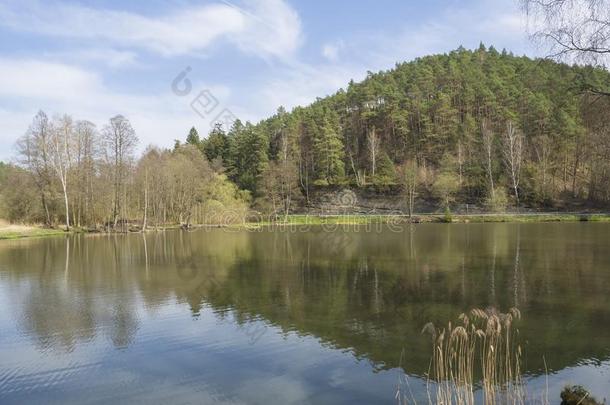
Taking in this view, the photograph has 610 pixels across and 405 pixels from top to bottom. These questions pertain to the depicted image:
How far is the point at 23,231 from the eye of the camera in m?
51.5

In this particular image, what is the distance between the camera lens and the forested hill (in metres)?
78.7

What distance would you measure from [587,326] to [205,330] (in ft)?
35.3

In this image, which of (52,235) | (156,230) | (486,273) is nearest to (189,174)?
(156,230)

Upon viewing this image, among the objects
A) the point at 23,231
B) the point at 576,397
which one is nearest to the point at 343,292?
the point at 576,397

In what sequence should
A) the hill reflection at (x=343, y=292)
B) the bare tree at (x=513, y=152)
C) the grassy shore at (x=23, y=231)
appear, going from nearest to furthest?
1. the hill reflection at (x=343, y=292)
2. the grassy shore at (x=23, y=231)
3. the bare tree at (x=513, y=152)

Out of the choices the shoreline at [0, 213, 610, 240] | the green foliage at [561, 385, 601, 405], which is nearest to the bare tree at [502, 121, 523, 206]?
the shoreline at [0, 213, 610, 240]

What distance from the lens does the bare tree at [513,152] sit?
7900 centimetres

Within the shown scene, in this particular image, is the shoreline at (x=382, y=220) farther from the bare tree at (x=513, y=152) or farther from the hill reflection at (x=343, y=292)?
the hill reflection at (x=343, y=292)

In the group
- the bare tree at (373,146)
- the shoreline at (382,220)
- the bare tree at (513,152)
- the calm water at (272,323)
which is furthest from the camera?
the bare tree at (373,146)

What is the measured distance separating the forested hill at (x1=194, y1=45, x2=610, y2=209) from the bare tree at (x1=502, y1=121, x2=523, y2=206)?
209mm

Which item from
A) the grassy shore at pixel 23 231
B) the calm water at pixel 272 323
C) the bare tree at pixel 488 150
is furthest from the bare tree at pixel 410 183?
the grassy shore at pixel 23 231

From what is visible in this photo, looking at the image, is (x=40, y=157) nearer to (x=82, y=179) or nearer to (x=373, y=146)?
(x=82, y=179)

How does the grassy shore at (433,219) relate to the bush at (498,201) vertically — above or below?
below

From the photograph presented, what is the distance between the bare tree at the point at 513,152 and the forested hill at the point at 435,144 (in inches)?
8.2
